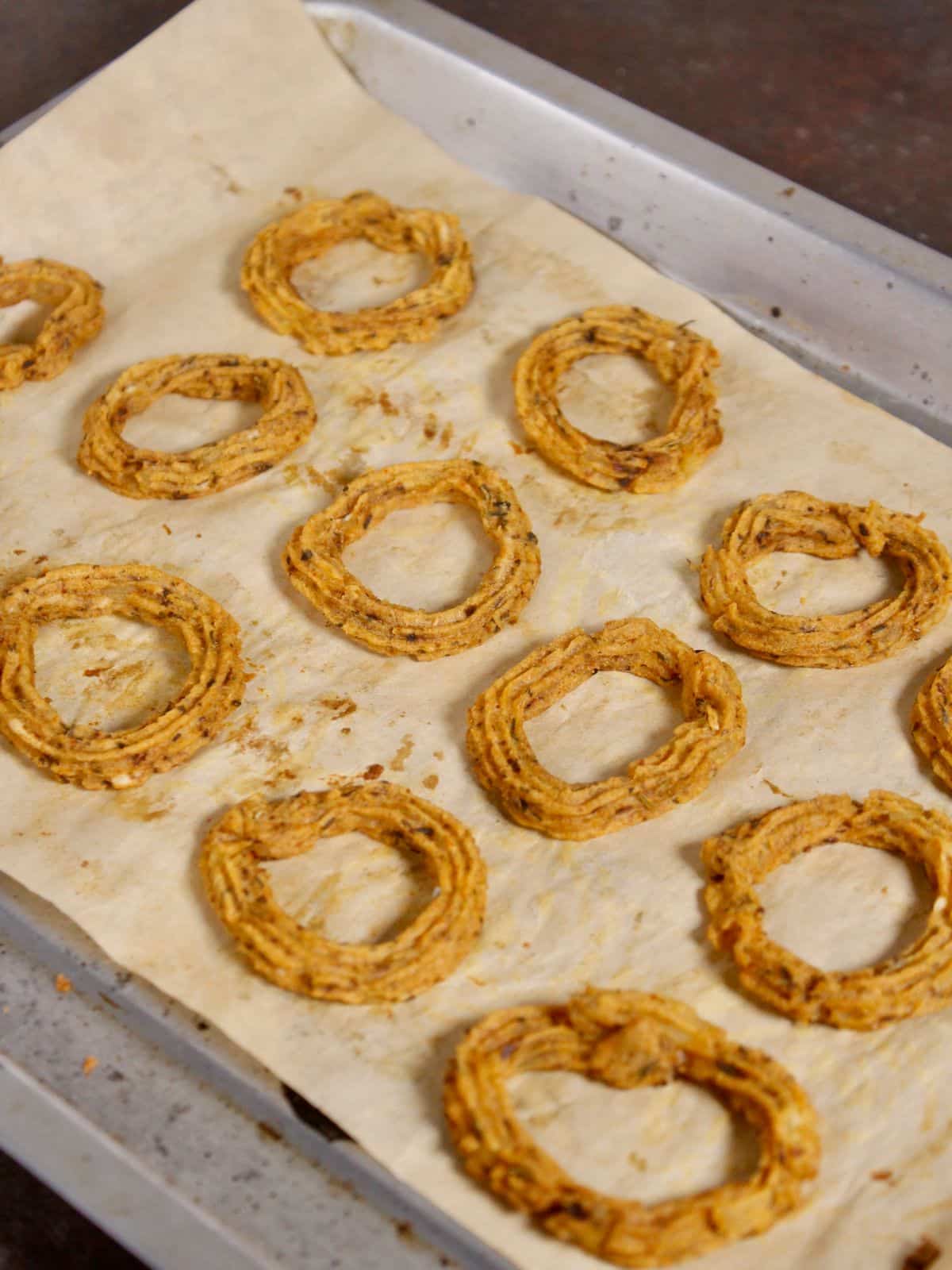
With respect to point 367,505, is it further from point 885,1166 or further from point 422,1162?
point 885,1166

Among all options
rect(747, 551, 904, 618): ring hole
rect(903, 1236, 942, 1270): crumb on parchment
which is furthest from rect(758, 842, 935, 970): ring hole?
rect(747, 551, 904, 618): ring hole

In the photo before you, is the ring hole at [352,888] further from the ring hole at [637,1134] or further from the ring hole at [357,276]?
the ring hole at [357,276]

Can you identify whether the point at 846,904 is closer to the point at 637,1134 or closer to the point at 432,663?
the point at 637,1134

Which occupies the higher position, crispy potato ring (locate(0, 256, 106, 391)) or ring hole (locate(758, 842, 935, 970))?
crispy potato ring (locate(0, 256, 106, 391))

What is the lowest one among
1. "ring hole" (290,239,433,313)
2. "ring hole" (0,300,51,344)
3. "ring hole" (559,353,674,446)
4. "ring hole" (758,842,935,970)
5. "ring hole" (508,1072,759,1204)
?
"ring hole" (758,842,935,970)

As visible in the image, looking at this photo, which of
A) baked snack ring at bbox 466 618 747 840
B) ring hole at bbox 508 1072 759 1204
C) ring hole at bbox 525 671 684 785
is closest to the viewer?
ring hole at bbox 508 1072 759 1204

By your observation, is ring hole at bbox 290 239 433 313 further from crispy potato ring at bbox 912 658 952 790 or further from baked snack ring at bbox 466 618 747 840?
crispy potato ring at bbox 912 658 952 790

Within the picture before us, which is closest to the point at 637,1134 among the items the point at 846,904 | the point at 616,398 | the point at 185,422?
the point at 846,904
